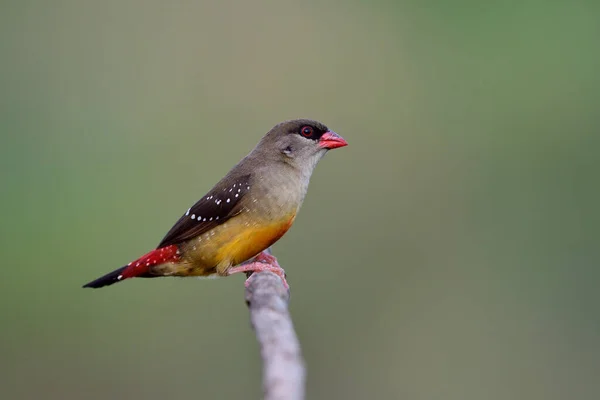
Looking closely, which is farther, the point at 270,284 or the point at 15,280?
the point at 15,280

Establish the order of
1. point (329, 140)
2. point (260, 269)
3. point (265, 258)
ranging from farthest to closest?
point (265, 258), point (329, 140), point (260, 269)

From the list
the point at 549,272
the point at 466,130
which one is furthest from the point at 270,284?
the point at 466,130

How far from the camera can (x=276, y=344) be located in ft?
7.11

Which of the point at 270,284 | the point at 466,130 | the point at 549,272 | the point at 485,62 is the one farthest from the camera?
the point at 485,62

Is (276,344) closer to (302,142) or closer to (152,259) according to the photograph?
(152,259)

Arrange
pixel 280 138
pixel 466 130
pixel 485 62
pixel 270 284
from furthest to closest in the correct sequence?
pixel 485 62
pixel 466 130
pixel 280 138
pixel 270 284

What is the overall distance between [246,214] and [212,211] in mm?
223

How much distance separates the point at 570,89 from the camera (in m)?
9.02

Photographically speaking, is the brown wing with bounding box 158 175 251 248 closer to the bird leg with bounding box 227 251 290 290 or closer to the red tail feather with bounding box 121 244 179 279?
the red tail feather with bounding box 121 244 179 279

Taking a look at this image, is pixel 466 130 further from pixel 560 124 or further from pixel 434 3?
pixel 434 3

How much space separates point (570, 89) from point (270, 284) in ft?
22.4

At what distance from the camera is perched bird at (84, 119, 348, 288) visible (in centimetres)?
411

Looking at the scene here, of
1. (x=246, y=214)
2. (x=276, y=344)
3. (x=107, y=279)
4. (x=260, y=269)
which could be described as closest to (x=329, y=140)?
(x=246, y=214)

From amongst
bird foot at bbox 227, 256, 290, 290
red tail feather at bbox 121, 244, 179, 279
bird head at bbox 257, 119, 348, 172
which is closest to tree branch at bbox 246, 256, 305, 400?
bird foot at bbox 227, 256, 290, 290
